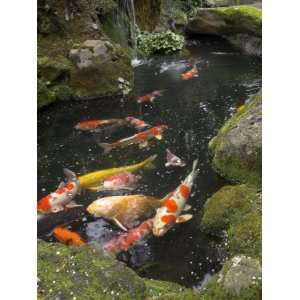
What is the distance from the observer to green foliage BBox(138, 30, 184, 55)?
12.6 m

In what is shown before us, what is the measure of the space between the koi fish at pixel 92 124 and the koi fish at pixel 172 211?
263 cm

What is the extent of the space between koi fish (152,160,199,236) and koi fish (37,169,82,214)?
1063mm

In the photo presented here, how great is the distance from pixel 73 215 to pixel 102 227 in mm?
446

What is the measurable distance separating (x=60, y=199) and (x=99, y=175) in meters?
0.66

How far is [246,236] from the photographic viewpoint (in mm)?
3828

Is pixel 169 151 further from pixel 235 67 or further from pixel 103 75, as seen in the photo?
pixel 235 67

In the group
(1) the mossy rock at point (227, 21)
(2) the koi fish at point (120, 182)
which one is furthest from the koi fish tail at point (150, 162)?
(1) the mossy rock at point (227, 21)

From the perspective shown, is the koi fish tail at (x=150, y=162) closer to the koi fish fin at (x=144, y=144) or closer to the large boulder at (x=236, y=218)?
the koi fish fin at (x=144, y=144)

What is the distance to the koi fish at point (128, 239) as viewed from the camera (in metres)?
4.12

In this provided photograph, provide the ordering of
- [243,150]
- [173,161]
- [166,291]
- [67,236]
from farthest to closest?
[173,161] → [243,150] → [67,236] → [166,291]

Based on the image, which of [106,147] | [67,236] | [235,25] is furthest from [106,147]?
[235,25]

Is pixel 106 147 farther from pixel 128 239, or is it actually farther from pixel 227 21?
pixel 227 21

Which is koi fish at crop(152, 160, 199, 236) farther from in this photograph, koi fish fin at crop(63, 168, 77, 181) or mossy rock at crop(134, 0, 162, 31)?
mossy rock at crop(134, 0, 162, 31)

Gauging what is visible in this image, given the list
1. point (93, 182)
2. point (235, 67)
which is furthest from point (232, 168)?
point (235, 67)
